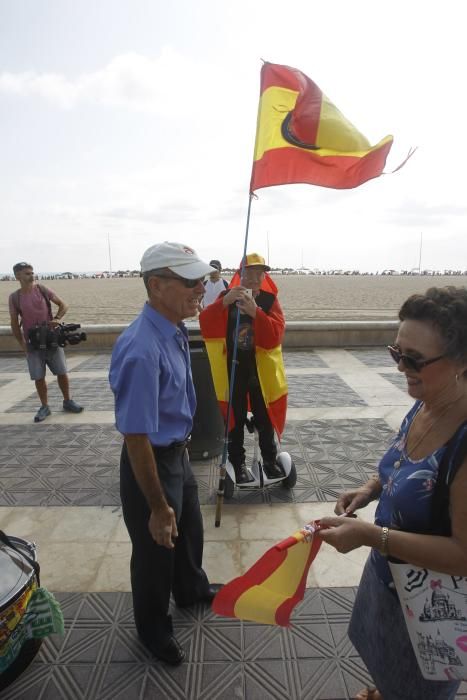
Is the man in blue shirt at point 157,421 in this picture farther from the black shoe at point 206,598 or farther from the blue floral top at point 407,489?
the blue floral top at point 407,489

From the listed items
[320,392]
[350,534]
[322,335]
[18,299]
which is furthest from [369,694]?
[322,335]

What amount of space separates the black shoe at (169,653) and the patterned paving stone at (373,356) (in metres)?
6.81

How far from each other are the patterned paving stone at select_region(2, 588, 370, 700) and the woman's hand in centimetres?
115

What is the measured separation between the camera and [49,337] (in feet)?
18.1

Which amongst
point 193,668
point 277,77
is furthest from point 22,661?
point 277,77

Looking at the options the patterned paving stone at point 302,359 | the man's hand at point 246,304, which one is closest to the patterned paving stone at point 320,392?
the patterned paving stone at point 302,359

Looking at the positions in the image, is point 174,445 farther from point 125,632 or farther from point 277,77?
point 277,77

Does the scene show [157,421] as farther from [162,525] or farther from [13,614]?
[13,614]

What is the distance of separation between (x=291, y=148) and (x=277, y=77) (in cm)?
51

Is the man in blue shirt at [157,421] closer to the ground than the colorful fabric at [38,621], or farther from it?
farther from it

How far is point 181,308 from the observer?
2090mm

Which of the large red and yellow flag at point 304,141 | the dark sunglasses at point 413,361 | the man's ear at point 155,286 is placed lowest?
the dark sunglasses at point 413,361

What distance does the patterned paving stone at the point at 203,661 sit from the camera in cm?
A: 209

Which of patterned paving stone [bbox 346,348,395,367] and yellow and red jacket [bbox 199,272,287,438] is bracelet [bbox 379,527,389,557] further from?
patterned paving stone [bbox 346,348,395,367]
